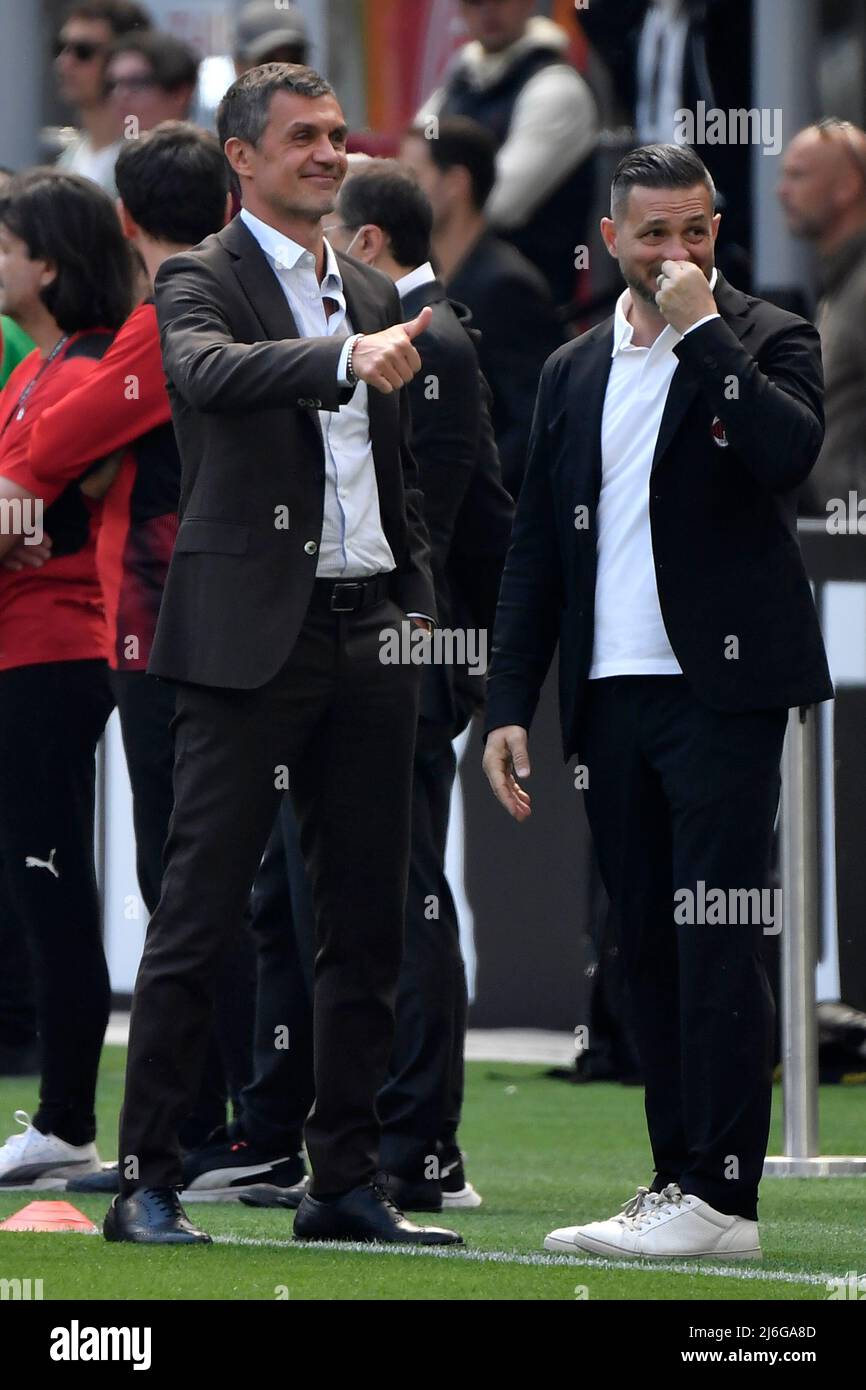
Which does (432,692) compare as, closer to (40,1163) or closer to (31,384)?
(31,384)

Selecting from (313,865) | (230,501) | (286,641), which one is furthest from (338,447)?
(313,865)

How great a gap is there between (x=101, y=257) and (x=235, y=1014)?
1.77 m

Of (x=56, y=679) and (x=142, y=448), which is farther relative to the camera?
(x=56, y=679)

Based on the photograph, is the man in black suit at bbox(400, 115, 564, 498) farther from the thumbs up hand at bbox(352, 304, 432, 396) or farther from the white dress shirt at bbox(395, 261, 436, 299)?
the thumbs up hand at bbox(352, 304, 432, 396)

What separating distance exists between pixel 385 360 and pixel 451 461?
58.8 inches

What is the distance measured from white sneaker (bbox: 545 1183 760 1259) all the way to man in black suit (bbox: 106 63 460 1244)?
0.97 feet

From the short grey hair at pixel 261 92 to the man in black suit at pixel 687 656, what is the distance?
591mm

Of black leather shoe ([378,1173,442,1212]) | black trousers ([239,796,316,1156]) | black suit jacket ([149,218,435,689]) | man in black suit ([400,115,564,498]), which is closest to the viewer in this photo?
black suit jacket ([149,218,435,689])

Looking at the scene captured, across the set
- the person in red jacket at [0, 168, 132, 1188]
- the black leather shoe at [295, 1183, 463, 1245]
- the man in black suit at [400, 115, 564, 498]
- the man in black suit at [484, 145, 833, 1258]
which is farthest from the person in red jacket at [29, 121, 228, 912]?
the man in black suit at [400, 115, 564, 498]

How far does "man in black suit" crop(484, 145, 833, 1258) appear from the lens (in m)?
4.82

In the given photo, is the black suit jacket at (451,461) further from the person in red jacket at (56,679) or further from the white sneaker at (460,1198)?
the white sneaker at (460,1198)

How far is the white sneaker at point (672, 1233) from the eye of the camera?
4.82 meters

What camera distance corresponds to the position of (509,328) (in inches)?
352

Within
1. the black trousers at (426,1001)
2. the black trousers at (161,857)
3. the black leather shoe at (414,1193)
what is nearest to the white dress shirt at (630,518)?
the black trousers at (426,1001)
